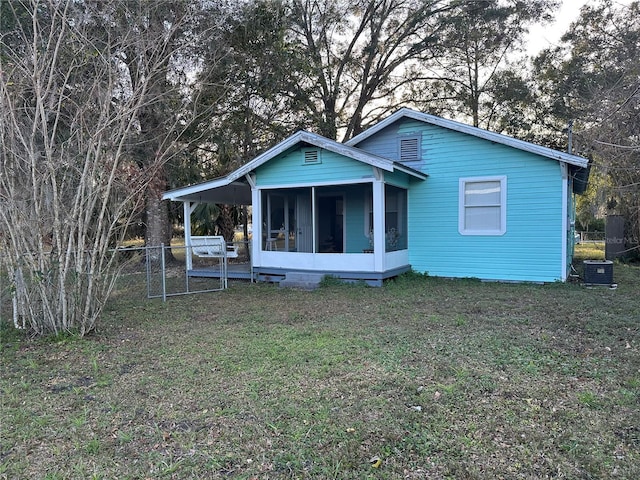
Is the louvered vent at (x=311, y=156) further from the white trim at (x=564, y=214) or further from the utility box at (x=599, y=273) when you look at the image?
the utility box at (x=599, y=273)

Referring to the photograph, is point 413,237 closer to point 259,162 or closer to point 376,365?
point 259,162

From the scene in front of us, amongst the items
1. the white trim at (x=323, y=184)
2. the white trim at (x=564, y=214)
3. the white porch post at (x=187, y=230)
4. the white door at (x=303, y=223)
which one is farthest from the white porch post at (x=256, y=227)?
the white trim at (x=564, y=214)

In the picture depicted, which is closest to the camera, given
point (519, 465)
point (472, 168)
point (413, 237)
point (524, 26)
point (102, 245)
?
point (519, 465)

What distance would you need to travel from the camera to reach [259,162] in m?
9.68

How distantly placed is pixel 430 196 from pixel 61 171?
25.1 ft

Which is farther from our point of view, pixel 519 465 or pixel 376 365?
pixel 376 365

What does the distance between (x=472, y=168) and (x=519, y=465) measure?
811 cm

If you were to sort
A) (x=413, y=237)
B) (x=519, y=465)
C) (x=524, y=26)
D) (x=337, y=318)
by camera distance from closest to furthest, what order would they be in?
1. (x=519, y=465)
2. (x=337, y=318)
3. (x=413, y=237)
4. (x=524, y=26)

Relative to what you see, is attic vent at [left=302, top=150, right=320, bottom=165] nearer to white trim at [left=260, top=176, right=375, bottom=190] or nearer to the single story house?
the single story house

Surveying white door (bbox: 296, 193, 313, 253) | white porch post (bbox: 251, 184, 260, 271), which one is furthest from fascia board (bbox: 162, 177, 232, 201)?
white door (bbox: 296, 193, 313, 253)

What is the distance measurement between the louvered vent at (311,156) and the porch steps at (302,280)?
2502 mm

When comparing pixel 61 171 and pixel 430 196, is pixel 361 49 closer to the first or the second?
pixel 430 196

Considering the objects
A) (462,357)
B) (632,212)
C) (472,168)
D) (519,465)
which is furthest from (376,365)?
(632,212)

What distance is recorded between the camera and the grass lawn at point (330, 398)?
8.18 feet
